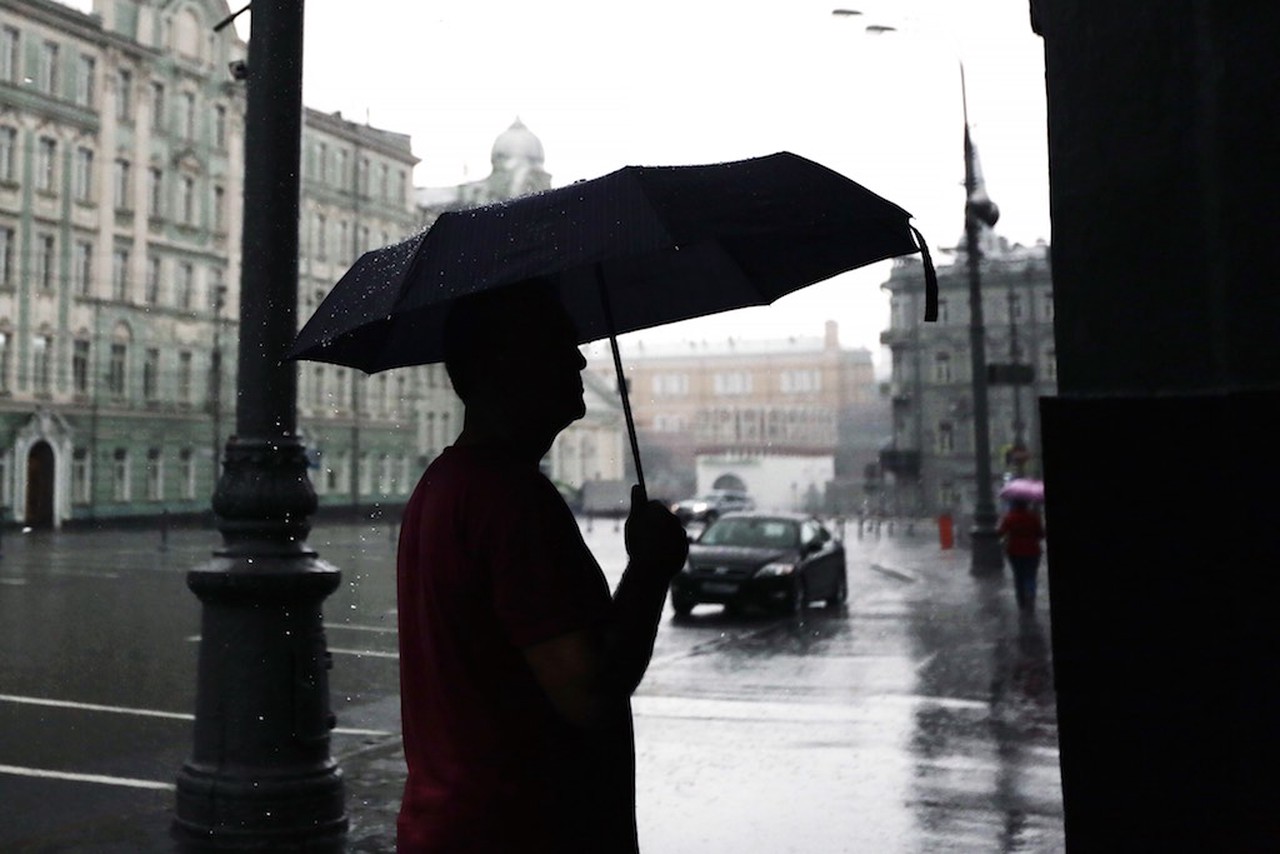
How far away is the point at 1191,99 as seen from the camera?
2.74 meters

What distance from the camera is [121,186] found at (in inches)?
1889

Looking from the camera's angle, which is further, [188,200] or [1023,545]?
[188,200]

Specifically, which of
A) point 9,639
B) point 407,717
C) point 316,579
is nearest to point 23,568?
point 9,639

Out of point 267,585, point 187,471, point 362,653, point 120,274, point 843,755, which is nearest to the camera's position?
point 267,585

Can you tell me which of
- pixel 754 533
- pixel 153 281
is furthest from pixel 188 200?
pixel 754 533

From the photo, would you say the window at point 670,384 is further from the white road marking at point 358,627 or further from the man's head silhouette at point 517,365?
the man's head silhouette at point 517,365

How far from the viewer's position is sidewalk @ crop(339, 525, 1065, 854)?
244 inches

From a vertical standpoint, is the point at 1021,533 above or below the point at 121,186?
below

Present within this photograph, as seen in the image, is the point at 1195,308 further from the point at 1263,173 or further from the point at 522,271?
the point at 522,271

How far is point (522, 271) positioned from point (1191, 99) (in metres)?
1.40

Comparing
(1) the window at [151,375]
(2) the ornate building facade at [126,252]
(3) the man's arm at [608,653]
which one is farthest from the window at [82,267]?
(3) the man's arm at [608,653]

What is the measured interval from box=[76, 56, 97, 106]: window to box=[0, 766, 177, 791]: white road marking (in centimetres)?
4313

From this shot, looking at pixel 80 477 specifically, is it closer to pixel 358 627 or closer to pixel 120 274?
pixel 120 274

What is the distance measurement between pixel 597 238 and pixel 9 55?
152 ft
